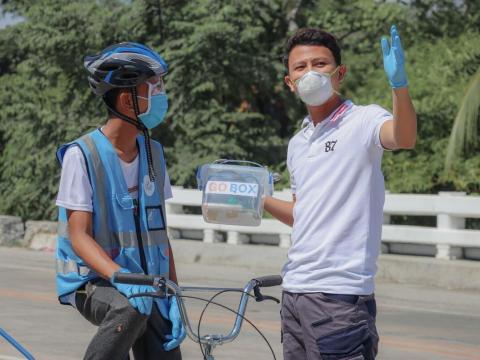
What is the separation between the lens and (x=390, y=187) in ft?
57.3

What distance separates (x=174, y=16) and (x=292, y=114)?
281cm

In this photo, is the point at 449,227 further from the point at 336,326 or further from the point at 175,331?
the point at 336,326

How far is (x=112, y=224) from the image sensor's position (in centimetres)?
468

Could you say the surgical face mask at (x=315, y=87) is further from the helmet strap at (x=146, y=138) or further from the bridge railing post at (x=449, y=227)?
the bridge railing post at (x=449, y=227)

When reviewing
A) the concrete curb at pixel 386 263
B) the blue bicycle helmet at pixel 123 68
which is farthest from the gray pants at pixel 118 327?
the concrete curb at pixel 386 263

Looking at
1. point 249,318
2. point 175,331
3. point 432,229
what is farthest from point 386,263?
point 175,331

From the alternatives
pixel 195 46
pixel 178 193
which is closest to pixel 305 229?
pixel 178 193

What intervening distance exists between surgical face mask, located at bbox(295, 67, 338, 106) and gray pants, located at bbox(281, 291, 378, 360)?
0.73 m

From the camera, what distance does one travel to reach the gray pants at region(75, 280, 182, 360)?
4512 millimetres

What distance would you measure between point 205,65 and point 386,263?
7.66 m

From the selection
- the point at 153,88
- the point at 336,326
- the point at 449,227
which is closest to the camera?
the point at 336,326

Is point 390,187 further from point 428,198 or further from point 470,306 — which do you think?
point 470,306

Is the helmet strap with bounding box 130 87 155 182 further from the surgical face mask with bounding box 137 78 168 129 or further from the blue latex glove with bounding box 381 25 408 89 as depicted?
the blue latex glove with bounding box 381 25 408 89

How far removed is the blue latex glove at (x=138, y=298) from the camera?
173 inches
